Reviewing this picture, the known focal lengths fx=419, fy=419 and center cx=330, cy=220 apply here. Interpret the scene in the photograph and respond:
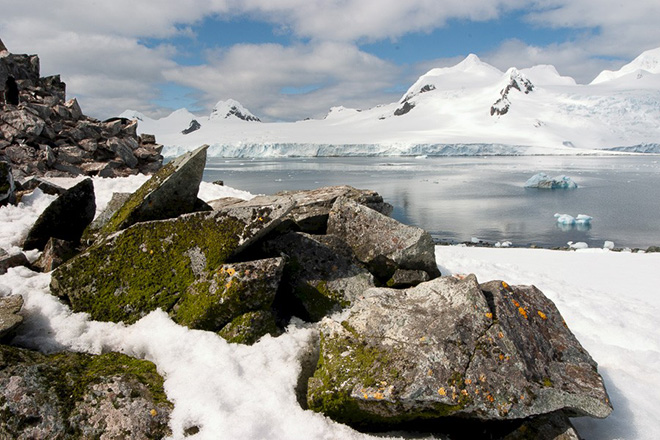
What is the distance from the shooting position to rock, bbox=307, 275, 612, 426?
11.9 feet

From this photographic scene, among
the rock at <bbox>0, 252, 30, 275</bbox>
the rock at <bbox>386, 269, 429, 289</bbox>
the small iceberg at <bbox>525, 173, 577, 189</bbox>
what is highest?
the rock at <bbox>0, 252, 30, 275</bbox>

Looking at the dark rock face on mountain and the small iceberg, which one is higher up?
the dark rock face on mountain

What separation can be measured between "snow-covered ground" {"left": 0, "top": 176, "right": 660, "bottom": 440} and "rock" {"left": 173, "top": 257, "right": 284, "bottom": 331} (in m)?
0.17

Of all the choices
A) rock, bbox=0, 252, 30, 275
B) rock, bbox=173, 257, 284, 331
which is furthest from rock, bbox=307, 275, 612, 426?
rock, bbox=0, 252, 30, 275

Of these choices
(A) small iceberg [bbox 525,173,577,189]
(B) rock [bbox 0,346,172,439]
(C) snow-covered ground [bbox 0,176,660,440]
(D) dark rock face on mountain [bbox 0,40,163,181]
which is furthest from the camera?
(A) small iceberg [bbox 525,173,577,189]

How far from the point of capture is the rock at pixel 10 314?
161 inches

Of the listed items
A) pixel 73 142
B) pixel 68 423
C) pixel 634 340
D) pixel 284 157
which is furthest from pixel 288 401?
pixel 284 157

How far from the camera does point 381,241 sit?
21.0 ft

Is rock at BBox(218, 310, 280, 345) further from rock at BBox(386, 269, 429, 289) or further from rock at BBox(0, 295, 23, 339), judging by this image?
rock at BBox(386, 269, 429, 289)

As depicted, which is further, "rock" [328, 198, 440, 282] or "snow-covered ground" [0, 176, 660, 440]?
"rock" [328, 198, 440, 282]

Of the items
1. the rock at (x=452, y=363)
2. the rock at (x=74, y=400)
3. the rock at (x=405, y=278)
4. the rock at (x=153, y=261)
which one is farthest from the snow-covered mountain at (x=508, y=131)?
the rock at (x=74, y=400)

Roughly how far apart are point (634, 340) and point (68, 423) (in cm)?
668

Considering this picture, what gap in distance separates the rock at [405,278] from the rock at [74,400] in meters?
3.48

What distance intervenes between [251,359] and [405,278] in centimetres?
280
